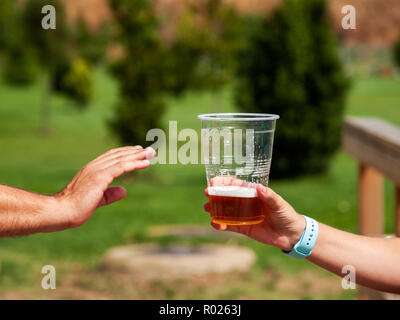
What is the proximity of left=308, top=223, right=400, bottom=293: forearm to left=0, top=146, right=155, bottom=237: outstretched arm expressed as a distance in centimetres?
74

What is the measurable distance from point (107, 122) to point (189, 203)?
2.38 meters

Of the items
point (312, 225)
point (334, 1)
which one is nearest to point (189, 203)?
point (312, 225)

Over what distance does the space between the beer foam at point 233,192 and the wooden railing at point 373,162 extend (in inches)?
48.0

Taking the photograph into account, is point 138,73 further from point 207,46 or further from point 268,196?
point 268,196

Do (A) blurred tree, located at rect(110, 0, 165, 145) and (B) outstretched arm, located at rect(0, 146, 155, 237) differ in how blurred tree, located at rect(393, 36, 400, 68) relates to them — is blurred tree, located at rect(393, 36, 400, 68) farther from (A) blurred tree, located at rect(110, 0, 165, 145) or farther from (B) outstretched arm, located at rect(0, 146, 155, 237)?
(B) outstretched arm, located at rect(0, 146, 155, 237)

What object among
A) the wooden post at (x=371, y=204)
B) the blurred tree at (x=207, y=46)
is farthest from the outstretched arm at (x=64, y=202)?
the blurred tree at (x=207, y=46)

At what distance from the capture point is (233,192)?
7.05 ft

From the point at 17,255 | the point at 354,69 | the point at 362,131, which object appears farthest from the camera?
the point at 354,69

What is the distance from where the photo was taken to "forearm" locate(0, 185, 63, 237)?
78.9 inches

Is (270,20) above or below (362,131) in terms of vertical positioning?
above

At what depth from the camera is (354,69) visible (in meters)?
47.9

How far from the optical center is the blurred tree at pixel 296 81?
37.6 feet
